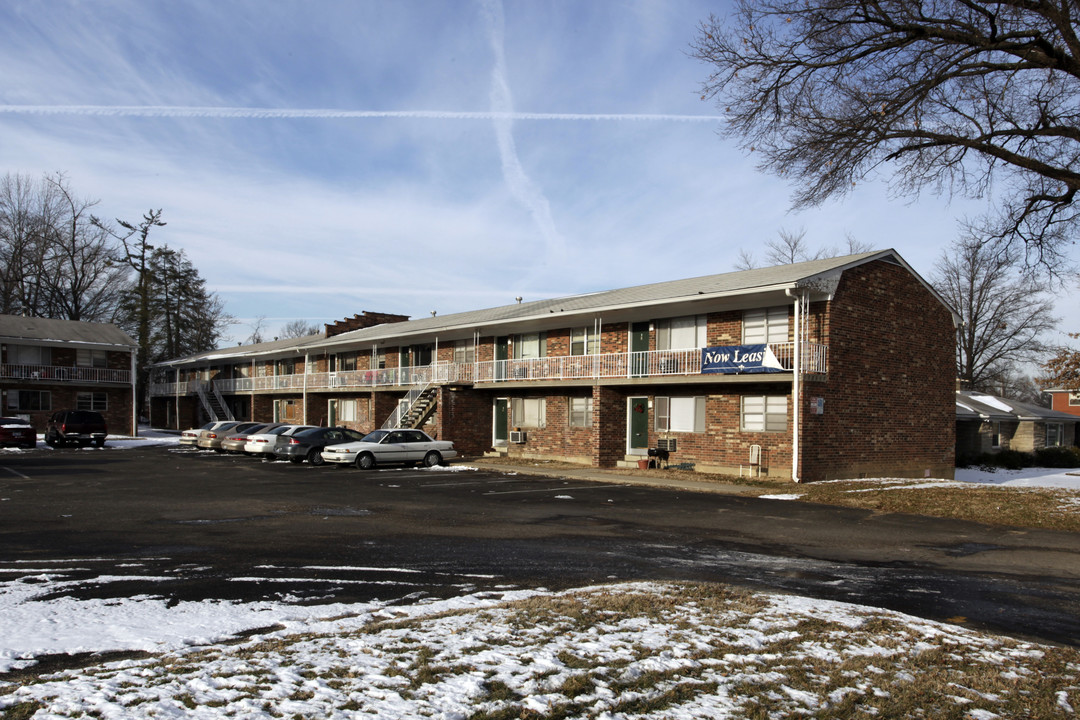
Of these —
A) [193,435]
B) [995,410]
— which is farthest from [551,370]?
[995,410]

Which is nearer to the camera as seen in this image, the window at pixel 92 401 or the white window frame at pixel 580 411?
the white window frame at pixel 580 411

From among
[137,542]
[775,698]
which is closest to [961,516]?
[775,698]

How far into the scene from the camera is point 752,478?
21.8 metres

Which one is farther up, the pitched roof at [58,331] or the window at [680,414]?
the pitched roof at [58,331]

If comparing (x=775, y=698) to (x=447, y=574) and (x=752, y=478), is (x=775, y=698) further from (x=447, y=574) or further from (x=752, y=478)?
(x=752, y=478)

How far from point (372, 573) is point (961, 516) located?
1196 cm

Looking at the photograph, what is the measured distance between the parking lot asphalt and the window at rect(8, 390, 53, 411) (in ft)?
96.1

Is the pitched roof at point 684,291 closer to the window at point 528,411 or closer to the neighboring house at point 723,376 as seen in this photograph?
the neighboring house at point 723,376

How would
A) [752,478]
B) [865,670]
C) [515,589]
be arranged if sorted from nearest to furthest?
[865,670], [515,589], [752,478]

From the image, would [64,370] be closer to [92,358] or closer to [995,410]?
[92,358]

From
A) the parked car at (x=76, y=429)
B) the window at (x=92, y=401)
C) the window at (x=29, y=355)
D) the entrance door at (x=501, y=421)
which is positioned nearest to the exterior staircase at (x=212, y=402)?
the window at (x=92, y=401)

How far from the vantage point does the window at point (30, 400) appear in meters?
43.1

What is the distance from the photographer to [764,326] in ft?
75.5

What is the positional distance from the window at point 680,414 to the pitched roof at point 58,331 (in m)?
35.2
